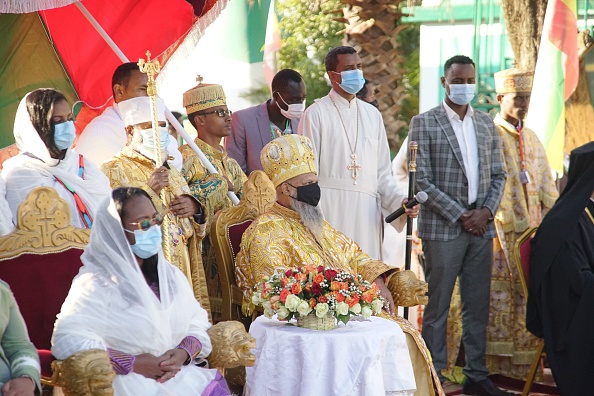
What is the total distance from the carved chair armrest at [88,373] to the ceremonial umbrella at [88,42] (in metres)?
2.48

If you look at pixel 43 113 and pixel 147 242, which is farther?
pixel 43 113

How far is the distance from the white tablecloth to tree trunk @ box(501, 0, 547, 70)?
21.7 ft

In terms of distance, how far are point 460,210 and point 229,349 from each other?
3479 millimetres

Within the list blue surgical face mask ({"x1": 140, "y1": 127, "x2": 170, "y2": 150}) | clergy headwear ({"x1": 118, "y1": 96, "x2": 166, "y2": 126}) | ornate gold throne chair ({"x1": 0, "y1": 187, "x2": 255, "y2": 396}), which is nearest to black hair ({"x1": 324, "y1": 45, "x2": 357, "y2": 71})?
clergy headwear ({"x1": 118, "y1": 96, "x2": 166, "y2": 126})

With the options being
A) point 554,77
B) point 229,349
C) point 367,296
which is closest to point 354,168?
point 367,296

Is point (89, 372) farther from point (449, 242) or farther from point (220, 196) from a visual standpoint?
point (449, 242)

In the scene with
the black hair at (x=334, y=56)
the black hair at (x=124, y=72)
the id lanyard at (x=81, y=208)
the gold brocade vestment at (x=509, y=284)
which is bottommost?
the gold brocade vestment at (x=509, y=284)

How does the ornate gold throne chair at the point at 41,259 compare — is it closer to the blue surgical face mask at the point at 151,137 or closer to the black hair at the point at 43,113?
A: the black hair at the point at 43,113

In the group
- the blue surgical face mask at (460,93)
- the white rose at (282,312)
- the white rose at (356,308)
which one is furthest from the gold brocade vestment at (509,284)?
the white rose at (282,312)

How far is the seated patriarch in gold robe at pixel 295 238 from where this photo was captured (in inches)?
269

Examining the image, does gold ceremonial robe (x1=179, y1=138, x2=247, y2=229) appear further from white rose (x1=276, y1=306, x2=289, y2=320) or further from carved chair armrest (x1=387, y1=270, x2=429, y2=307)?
white rose (x1=276, y1=306, x2=289, y2=320)

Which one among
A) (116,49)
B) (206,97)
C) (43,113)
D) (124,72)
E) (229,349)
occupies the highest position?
(116,49)

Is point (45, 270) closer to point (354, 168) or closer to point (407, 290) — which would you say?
point (407, 290)

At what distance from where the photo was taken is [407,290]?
717 cm
